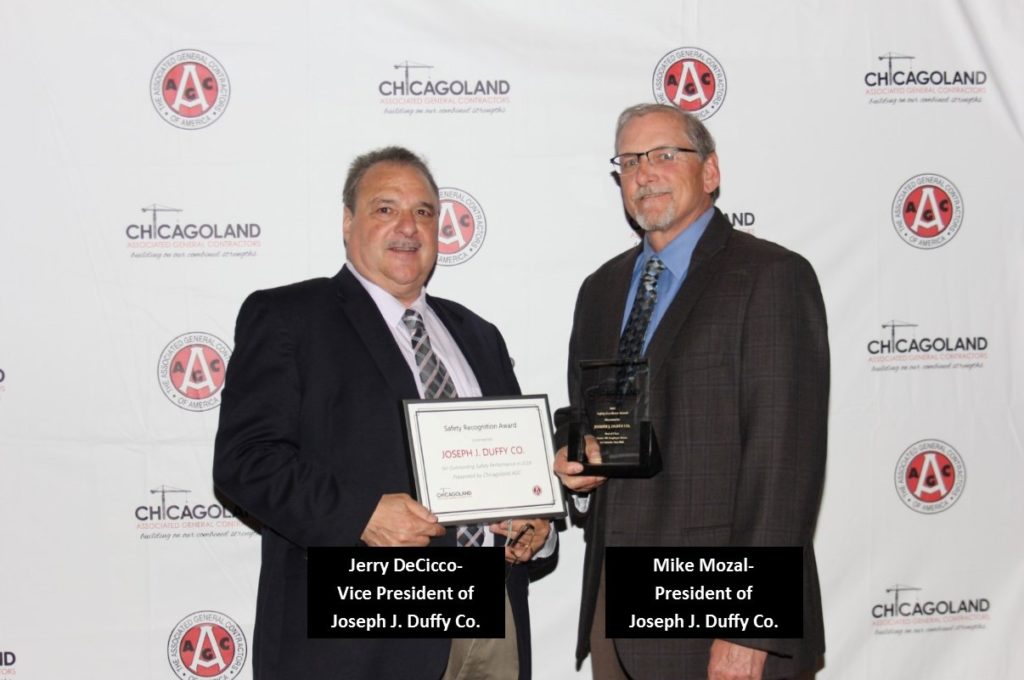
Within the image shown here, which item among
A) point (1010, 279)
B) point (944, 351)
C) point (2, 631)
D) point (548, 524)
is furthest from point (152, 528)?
point (1010, 279)

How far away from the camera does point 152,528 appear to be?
355 cm

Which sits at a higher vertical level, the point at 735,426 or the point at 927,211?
the point at 927,211

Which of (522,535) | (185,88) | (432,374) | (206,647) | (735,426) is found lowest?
(206,647)

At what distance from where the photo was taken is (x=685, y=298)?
2.58 metres

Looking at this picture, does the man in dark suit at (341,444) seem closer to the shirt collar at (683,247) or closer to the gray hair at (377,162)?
the gray hair at (377,162)

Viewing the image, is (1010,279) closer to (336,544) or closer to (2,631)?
(336,544)

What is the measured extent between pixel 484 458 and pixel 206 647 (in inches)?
65.8

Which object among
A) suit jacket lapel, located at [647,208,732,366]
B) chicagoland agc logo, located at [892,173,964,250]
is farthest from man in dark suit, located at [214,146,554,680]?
chicagoland agc logo, located at [892,173,964,250]

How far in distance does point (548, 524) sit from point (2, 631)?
6.86 ft

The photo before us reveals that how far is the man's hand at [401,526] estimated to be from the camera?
2463mm

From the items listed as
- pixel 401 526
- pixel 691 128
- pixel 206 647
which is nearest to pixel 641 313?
pixel 691 128

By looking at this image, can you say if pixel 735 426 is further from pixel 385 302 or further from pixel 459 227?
pixel 459 227

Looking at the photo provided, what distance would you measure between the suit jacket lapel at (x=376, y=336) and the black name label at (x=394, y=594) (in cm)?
44

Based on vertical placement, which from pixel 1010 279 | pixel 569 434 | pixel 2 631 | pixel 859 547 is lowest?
pixel 2 631
